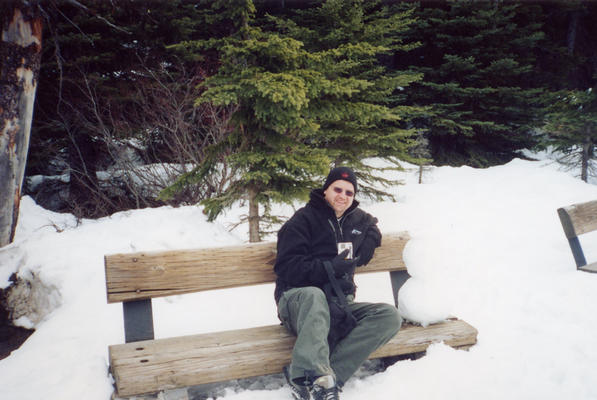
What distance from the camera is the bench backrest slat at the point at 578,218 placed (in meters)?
4.25

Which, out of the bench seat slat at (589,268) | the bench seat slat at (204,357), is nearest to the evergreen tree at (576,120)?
the bench seat slat at (589,268)

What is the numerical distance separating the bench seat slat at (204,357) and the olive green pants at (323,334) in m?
0.19

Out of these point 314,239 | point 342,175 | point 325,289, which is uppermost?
point 342,175

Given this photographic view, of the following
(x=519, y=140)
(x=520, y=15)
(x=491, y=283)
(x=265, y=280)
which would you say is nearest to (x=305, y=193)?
(x=265, y=280)

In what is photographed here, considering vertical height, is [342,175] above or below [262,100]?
below

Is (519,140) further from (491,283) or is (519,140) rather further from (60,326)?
(60,326)

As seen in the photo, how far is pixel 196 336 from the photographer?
2.94 m

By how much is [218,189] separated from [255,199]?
309cm

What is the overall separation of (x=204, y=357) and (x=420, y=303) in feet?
5.52

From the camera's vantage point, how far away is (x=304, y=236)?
311cm

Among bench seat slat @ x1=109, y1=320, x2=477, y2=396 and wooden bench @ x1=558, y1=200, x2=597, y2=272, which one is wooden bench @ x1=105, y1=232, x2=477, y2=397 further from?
wooden bench @ x1=558, y1=200, x2=597, y2=272

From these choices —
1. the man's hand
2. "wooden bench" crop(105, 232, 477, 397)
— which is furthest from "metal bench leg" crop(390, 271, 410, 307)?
the man's hand

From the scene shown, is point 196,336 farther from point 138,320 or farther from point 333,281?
point 333,281

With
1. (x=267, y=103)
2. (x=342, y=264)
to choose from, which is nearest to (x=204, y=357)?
(x=342, y=264)
